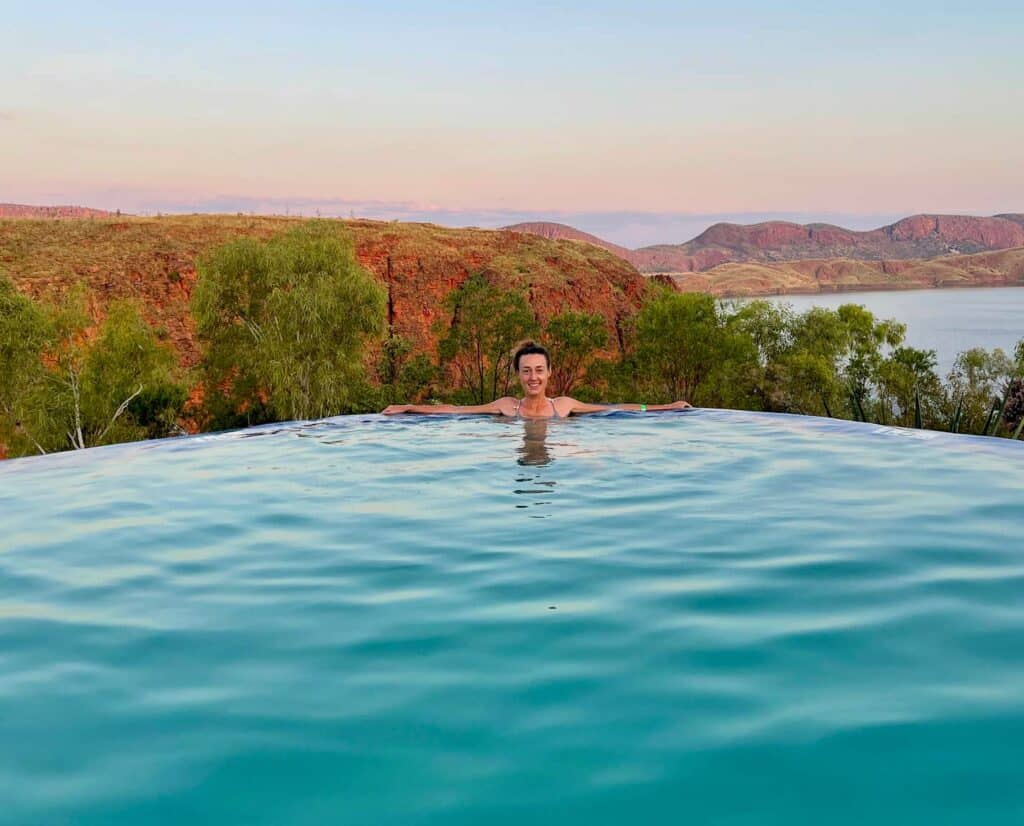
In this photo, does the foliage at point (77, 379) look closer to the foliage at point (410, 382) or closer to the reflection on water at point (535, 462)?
the foliage at point (410, 382)

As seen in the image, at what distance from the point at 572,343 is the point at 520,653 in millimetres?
24801

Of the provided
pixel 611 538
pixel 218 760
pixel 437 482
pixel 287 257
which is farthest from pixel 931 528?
pixel 287 257

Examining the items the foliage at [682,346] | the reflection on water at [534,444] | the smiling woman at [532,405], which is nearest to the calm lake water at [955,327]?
the foliage at [682,346]

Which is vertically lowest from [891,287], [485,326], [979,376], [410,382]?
[410,382]

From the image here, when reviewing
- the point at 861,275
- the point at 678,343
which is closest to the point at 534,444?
the point at 678,343

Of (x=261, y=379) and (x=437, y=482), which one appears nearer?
(x=437, y=482)

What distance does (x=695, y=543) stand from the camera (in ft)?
16.6

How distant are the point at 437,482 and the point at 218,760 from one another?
4.59 m

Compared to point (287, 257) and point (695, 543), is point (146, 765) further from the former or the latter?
point (287, 257)

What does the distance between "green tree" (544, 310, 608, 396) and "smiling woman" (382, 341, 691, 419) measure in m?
16.4

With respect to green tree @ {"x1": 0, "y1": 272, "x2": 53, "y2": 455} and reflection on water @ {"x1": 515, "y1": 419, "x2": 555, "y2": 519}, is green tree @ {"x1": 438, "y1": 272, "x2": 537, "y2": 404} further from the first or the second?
reflection on water @ {"x1": 515, "y1": 419, "x2": 555, "y2": 519}

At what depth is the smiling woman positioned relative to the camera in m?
9.72

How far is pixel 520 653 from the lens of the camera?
339 cm

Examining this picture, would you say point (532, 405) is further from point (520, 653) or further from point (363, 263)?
point (363, 263)
